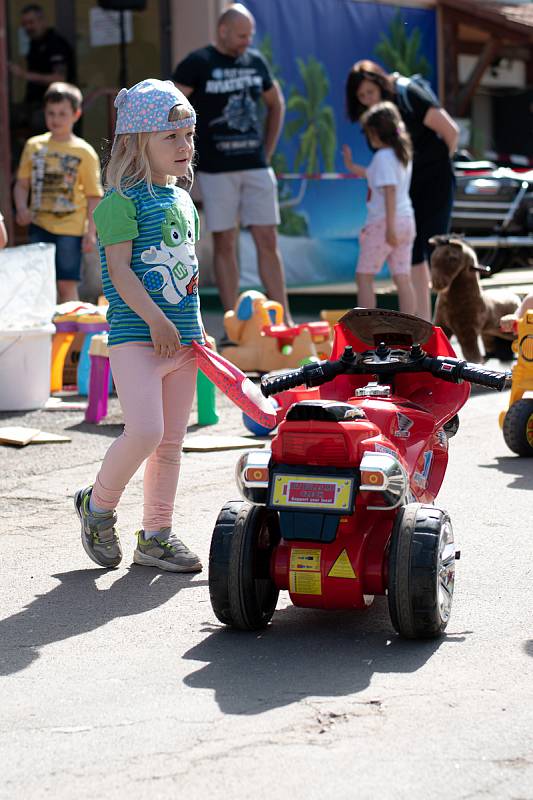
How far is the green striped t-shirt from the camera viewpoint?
4.39 meters

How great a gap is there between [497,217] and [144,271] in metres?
11.3

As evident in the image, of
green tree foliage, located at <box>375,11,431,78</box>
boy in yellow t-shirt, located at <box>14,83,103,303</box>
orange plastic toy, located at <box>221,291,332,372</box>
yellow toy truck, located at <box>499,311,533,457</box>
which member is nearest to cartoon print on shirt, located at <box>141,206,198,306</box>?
yellow toy truck, located at <box>499,311,533,457</box>

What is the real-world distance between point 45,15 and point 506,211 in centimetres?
556

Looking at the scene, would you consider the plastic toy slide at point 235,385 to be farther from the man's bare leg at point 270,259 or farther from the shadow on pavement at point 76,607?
the man's bare leg at point 270,259

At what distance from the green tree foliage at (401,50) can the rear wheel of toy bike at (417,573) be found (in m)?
12.5

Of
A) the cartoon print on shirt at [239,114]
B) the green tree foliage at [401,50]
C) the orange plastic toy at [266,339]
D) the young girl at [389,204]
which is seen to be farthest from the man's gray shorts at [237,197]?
the green tree foliage at [401,50]

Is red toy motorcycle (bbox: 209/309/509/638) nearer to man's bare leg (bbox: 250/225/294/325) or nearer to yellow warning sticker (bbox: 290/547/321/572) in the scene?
yellow warning sticker (bbox: 290/547/321/572)

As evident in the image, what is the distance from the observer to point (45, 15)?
14984 mm

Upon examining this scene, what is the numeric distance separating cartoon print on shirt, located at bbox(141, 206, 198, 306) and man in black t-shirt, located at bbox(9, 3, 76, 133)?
10072 mm

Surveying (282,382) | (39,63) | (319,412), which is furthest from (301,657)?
(39,63)

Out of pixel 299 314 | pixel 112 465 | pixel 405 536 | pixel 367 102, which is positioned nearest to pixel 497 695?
pixel 405 536

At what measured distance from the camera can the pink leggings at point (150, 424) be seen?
4.44 m

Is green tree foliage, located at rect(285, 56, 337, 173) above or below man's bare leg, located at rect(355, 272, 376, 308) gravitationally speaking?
above

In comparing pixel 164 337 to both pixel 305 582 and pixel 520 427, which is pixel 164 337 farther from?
pixel 520 427
